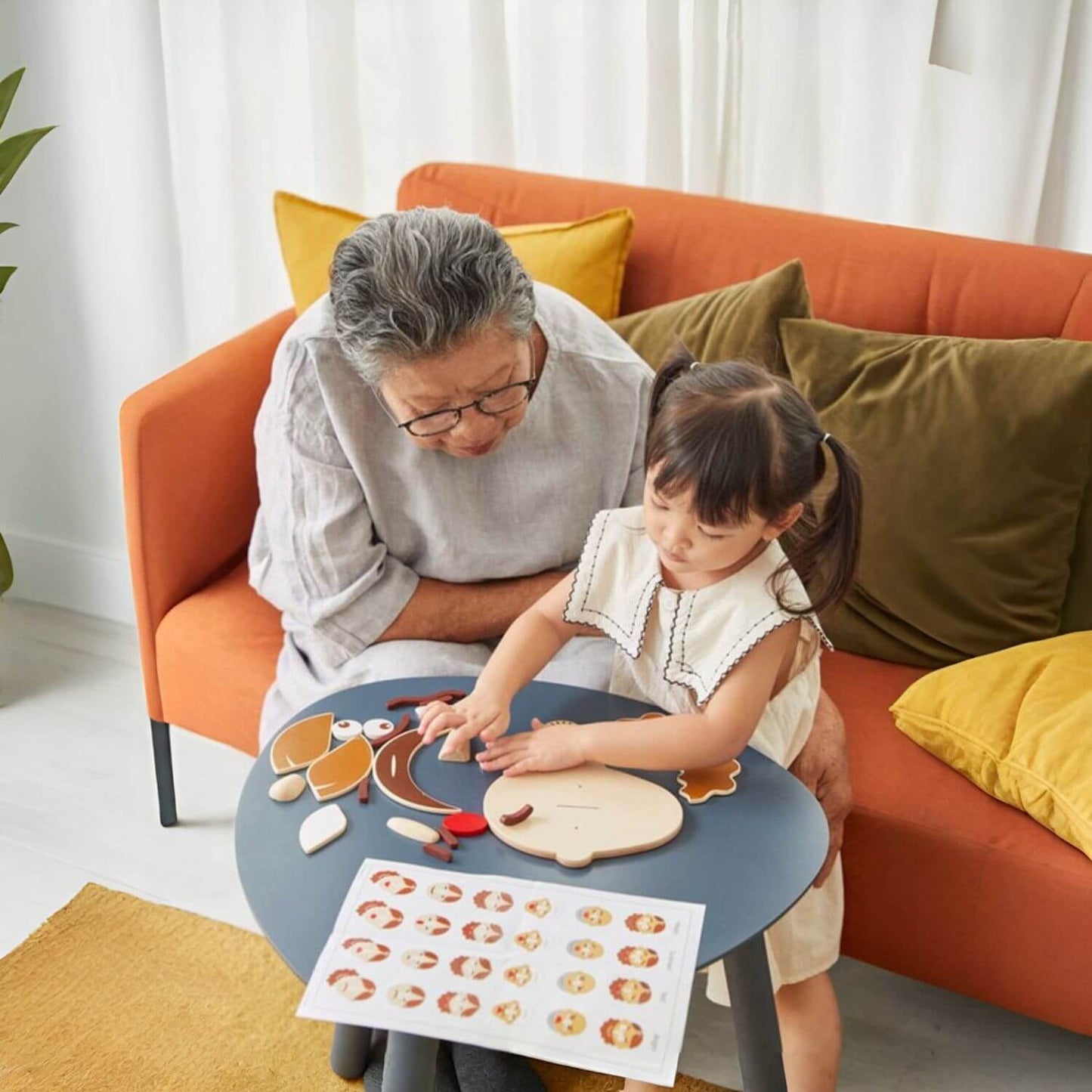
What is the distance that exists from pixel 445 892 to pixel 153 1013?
0.86 meters

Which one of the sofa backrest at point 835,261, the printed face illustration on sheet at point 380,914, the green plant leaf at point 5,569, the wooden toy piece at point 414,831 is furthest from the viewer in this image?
the green plant leaf at point 5,569

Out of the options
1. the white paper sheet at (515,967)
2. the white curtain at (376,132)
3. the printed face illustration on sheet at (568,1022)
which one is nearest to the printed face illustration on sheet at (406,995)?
the white paper sheet at (515,967)

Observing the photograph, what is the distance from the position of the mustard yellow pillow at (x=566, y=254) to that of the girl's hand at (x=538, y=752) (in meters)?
0.86

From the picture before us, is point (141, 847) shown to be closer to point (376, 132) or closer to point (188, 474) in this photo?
point (188, 474)

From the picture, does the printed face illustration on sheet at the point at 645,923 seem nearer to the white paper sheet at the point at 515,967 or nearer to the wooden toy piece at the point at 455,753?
the white paper sheet at the point at 515,967

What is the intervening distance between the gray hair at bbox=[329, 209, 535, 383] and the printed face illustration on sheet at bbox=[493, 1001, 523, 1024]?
68cm

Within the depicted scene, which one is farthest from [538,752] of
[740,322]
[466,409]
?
[740,322]

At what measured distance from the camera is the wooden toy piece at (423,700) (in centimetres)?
142

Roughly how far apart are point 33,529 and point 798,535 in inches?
81.8

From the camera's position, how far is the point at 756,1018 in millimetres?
1257

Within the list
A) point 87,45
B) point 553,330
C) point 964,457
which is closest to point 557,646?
point 553,330

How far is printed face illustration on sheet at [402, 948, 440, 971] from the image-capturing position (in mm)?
1071

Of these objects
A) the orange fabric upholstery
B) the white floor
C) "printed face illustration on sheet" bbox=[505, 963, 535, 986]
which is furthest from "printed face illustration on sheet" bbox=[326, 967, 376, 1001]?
the orange fabric upholstery

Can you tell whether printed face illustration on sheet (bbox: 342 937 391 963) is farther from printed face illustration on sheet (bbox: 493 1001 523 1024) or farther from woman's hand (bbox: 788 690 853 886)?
woman's hand (bbox: 788 690 853 886)
